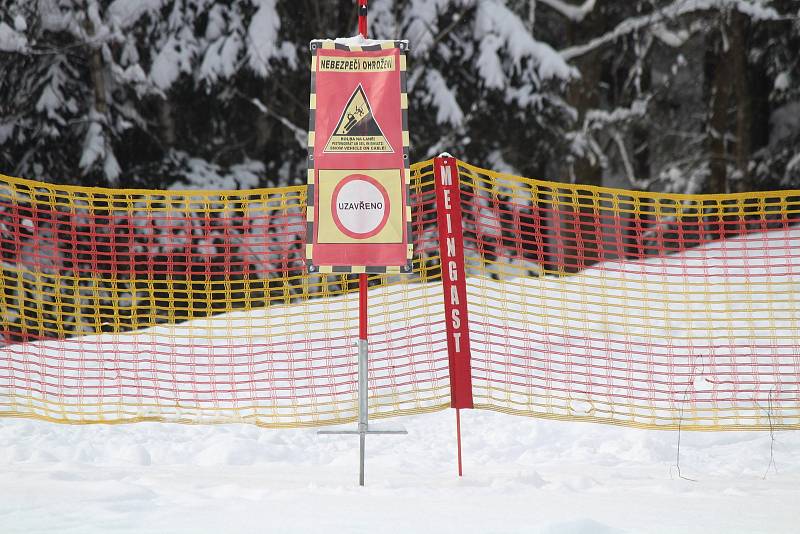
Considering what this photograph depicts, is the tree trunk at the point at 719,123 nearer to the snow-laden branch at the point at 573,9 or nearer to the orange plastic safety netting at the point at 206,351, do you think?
the snow-laden branch at the point at 573,9

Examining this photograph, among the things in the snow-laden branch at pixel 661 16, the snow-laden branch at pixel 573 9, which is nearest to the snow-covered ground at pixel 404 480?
the snow-laden branch at pixel 661 16

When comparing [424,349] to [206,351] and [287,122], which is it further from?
[287,122]

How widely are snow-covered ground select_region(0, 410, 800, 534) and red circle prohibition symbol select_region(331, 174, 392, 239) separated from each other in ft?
4.51

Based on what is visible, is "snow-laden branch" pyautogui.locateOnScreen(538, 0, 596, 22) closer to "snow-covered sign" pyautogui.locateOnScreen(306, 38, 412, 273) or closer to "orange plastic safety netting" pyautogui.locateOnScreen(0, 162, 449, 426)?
"orange plastic safety netting" pyautogui.locateOnScreen(0, 162, 449, 426)

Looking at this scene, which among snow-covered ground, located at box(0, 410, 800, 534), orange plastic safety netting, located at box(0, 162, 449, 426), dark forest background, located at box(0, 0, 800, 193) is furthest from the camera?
dark forest background, located at box(0, 0, 800, 193)

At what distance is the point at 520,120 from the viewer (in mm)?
15281

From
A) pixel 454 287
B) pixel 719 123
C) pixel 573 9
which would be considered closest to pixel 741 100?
pixel 719 123

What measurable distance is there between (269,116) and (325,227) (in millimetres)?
12055

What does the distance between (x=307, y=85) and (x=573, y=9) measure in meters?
5.32

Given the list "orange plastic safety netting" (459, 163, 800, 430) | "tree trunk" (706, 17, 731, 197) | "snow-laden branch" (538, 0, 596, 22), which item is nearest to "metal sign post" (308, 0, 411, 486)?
"orange plastic safety netting" (459, 163, 800, 430)

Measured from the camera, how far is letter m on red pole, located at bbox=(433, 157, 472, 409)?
17.8 ft

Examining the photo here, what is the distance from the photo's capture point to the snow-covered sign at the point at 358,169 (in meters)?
4.88

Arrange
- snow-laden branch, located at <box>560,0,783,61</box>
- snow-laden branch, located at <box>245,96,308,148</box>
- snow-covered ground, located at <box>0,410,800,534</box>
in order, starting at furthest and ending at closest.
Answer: snow-laden branch, located at <box>245,96,308,148</box>, snow-laden branch, located at <box>560,0,783,61</box>, snow-covered ground, located at <box>0,410,800,534</box>

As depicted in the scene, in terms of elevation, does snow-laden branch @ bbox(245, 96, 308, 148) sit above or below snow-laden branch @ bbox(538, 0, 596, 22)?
below
